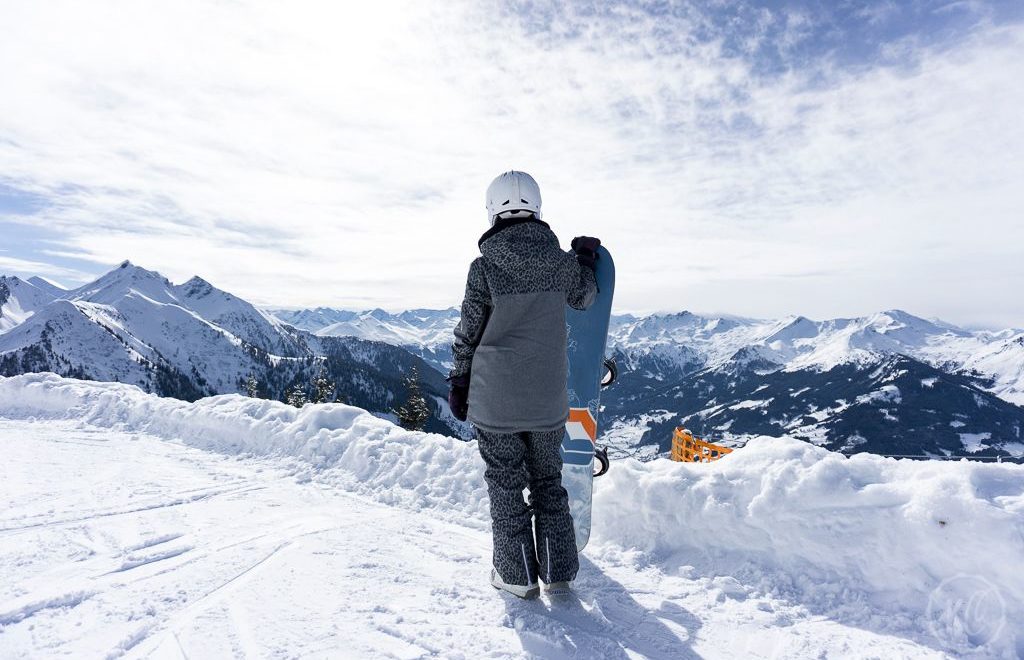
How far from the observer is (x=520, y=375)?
358 cm

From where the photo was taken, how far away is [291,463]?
7355 mm

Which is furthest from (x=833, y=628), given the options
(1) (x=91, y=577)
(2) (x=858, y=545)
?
Answer: (1) (x=91, y=577)

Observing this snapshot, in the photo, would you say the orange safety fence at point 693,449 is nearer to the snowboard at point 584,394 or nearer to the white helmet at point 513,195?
the snowboard at point 584,394

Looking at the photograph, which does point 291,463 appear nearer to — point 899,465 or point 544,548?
point 544,548

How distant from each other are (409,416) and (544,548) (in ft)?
103

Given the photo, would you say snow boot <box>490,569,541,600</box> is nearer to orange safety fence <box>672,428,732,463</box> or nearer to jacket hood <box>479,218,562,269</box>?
jacket hood <box>479,218,562,269</box>

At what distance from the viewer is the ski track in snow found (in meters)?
3.01

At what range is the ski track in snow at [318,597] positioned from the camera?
119 inches

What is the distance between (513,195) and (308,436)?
577cm

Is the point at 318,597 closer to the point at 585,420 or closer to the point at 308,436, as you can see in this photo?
the point at 585,420

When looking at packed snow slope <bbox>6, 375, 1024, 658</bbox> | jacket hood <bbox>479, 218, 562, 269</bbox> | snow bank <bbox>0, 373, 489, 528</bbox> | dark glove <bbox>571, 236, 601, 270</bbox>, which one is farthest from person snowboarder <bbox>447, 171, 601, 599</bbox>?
snow bank <bbox>0, 373, 489, 528</bbox>

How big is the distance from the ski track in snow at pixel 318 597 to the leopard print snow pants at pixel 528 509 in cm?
25

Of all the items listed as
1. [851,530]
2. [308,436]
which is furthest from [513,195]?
[308,436]
